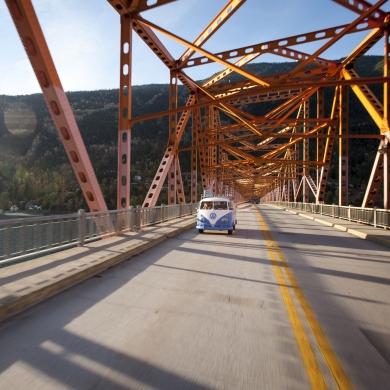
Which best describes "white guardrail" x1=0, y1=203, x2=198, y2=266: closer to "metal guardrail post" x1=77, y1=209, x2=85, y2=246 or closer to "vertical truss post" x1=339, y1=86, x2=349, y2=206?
"metal guardrail post" x1=77, y1=209, x2=85, y2=246

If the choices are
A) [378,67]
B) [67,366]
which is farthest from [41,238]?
[378,67]

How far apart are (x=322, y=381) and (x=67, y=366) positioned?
7.62 ft

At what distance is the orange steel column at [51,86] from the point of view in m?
9.41

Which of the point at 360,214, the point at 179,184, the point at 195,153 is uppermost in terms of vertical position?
the point at 195,153

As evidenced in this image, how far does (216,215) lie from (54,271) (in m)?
10.7

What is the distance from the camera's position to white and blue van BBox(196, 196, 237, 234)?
55.2ft

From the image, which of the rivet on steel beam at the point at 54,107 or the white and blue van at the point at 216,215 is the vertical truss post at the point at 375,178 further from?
the rivet on steel beam at the point at 54,107

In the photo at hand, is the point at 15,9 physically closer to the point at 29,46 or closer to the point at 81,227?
the point at 29,46

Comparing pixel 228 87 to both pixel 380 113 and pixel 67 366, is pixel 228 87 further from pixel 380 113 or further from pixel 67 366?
pixel 67 366

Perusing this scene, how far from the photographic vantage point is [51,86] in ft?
33.9

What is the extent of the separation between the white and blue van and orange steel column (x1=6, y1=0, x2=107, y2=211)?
6206mm

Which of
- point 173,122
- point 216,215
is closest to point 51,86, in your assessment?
point 216,215

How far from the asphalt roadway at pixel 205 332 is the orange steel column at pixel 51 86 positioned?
483cm

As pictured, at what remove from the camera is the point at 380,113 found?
65.4ft
